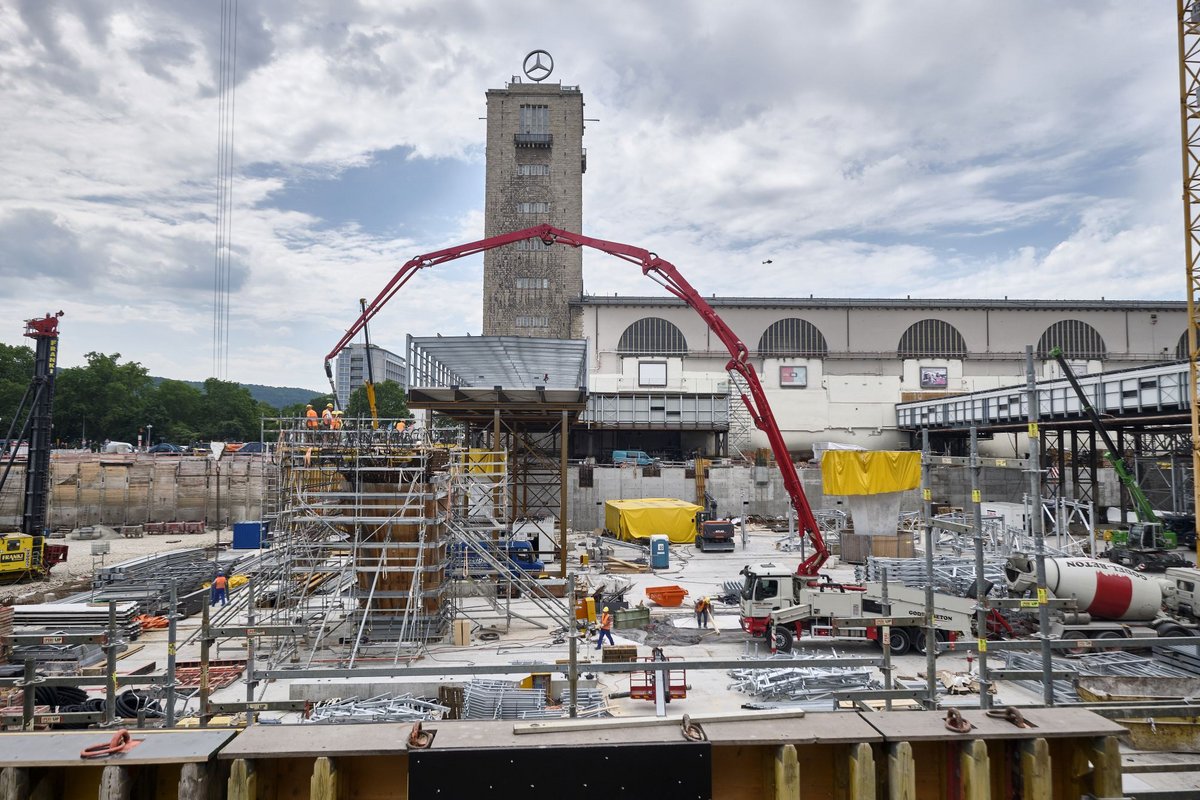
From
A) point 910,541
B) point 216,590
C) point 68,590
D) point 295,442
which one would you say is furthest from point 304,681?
point 910,541

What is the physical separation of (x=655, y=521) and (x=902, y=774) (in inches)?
1219

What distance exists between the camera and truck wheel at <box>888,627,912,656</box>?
17234 mm

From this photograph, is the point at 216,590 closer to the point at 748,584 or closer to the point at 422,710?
the point at 422,710

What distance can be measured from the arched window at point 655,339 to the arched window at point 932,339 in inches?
840

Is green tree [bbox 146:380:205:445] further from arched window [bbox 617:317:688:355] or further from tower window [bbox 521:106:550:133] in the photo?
arched window [bbox 617:317:688:355]

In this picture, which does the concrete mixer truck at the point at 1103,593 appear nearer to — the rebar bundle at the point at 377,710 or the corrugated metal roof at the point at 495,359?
the rebar bundle at the point at 377,710

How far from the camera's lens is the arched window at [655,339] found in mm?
64375

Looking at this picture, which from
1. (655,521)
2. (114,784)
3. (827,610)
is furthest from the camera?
(655,521)

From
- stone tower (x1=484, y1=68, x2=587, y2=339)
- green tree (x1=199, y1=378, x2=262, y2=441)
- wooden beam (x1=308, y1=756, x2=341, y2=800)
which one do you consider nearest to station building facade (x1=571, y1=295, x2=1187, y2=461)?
stone tower (x1=484, y1=68, x2=587, y2=339)

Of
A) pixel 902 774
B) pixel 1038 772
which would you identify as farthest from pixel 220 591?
pixel 1038 772

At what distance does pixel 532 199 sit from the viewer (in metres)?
76.6

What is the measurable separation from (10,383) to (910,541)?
294ft

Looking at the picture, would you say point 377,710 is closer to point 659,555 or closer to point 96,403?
point 659,555

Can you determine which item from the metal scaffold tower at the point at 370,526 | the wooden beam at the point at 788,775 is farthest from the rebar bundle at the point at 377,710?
the wooden beam at the point at 788,775
